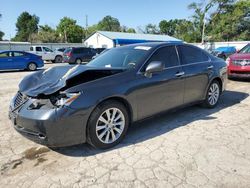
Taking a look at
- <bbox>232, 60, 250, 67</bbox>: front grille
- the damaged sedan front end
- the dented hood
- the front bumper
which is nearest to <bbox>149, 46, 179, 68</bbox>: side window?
the dented hood

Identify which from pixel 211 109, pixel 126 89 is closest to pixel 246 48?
pixel 211 109

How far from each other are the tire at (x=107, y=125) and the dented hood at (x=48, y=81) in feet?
1.89

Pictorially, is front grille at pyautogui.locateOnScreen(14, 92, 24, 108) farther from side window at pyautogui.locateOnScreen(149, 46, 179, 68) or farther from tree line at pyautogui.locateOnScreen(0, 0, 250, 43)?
tree line at pyautogui.locateOnScreen(0, 0, 250, 43)

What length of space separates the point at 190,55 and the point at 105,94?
250cm

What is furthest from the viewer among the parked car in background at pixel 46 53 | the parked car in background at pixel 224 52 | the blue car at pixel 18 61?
the parked car in background at pixel 46 53

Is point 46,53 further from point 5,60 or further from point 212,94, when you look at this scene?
point 212,94

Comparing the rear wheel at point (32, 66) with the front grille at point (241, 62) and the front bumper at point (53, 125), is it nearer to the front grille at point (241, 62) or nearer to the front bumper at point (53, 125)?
the front grille at point (241, 62)

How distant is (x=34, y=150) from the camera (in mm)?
3762

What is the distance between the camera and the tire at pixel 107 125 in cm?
352

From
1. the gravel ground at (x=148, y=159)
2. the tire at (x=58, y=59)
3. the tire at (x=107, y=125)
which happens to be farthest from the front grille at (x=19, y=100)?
the tire at (x=58, y=59)

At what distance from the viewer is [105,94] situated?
354 cm

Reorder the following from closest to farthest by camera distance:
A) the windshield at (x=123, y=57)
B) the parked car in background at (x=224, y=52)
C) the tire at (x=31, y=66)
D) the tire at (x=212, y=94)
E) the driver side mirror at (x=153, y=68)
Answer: the driver side mirror at (x=153, y=68) → the windshield at (x=123, y=57) → the tire at (x=212, y=94) → the tire at (x=31, y=66) → the parked car in background at (x=224, y=52)

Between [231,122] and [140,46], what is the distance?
2.32m

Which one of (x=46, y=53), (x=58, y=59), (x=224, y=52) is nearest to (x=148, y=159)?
(x=224, y=52)
